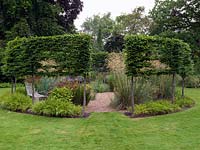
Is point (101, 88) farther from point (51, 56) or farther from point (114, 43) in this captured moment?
point (114, 43)

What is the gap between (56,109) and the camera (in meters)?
8.29

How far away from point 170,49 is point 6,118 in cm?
498

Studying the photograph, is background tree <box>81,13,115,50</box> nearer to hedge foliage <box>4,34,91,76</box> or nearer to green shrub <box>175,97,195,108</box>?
green shrub <box>175,97,195,108</box>

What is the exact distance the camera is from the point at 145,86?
33.0ft

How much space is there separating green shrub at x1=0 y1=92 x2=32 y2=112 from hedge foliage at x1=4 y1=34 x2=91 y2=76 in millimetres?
759

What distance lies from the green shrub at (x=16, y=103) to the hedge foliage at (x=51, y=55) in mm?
759

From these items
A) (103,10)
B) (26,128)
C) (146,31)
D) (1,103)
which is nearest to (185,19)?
(146,31)

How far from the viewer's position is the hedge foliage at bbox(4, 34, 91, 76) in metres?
8.80

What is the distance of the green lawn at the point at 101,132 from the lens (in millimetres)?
5691

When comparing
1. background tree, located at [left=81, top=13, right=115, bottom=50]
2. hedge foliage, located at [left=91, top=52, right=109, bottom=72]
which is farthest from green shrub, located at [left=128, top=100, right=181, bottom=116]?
background tree, located at [left=81, top=13, right=115, bottom=50]

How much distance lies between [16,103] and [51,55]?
1.69 m

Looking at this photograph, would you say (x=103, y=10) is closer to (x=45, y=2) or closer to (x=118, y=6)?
(x=118, y=6)

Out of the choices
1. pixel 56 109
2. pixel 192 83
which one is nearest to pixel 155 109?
pixel 56 109

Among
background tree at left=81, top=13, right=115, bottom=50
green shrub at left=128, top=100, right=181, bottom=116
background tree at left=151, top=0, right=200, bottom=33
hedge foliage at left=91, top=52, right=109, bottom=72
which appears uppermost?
background tree at left=81, top=13, right=115, bottom=50
